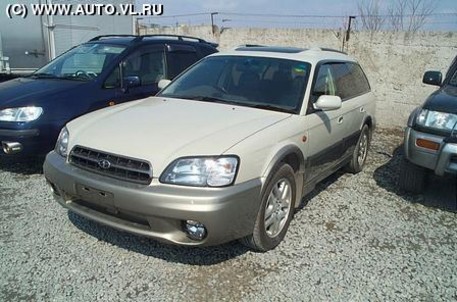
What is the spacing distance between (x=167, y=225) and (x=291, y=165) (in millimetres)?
1276

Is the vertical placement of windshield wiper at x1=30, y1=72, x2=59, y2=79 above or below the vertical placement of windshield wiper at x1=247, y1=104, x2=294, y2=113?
above

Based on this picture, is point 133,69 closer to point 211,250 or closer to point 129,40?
point 129,40

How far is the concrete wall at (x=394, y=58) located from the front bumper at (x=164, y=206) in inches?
251

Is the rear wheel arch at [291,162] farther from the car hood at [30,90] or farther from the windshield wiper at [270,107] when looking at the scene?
the car hood at [30,90]

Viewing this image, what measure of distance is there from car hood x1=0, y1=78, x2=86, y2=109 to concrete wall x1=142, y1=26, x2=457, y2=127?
5607mm

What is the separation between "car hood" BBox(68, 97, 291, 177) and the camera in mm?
2754

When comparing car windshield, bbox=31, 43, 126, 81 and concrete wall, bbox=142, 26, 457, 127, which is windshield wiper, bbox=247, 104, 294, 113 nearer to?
car windshield, bbox=31, 43, 126, 81

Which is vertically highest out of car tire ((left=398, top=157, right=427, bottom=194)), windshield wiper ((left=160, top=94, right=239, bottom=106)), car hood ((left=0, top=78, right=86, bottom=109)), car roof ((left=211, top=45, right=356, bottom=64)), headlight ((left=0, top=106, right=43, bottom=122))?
car roof ((left=211, top=45, right=356, bottom=64))

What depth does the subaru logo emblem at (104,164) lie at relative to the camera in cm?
282

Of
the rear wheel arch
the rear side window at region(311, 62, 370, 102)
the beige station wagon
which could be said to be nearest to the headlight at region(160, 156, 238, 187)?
the beige station wagon

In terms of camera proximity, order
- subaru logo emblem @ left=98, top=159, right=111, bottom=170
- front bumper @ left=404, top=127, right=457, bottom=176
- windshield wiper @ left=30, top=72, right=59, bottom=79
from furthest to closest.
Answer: windshield wiper @ left=30, top=72, right=59, bottom=79
front bumper @ left=404, top=127, right=457, bottom=176
subaru logo emblem @ left=98, top=159, right=111, bottom=170

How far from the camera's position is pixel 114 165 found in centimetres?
280

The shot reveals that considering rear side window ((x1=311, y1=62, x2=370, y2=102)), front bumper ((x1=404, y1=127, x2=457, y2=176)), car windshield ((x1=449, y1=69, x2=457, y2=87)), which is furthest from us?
car windshield ((x1=449, y1=69, x2=457, y2=87))

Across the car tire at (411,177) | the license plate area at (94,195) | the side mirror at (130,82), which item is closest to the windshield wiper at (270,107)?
the license plate area at (94,195)
